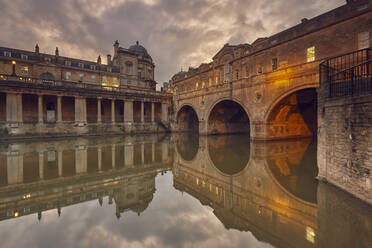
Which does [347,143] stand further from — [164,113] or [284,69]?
[164,113]

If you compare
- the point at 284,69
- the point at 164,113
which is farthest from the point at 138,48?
the point at 284,69

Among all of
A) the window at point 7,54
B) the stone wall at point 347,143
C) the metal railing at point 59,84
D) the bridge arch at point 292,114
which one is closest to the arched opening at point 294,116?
the bridge arch at point 292,114

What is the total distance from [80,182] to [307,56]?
19.1m

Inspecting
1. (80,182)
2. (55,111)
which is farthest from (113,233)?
(55,111)

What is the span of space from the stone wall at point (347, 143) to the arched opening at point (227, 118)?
17.7m

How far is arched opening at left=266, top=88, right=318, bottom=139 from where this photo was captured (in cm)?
1728

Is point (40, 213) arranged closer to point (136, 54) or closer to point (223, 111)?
point (223, 111)

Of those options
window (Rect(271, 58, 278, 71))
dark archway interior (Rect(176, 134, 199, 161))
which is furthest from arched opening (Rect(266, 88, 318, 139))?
dark archway interior (Rect(176, 134, 199, 161))

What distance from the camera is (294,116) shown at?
762 inches

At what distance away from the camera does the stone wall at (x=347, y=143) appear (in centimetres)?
488

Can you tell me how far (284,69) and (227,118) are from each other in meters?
13.0

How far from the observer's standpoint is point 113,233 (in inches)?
165

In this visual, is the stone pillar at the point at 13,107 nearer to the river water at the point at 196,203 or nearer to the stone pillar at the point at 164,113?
the river water at the point at 196,203

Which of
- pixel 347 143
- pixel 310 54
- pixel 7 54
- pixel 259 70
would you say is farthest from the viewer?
pixel 7 54
